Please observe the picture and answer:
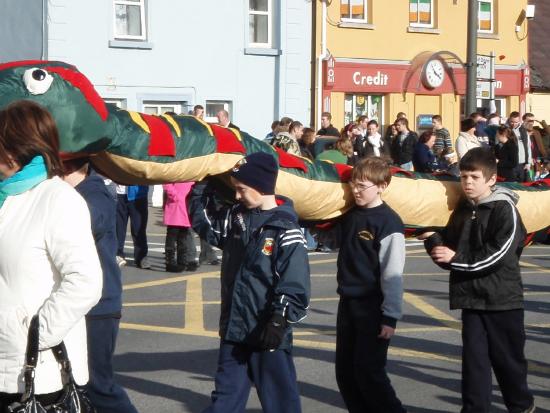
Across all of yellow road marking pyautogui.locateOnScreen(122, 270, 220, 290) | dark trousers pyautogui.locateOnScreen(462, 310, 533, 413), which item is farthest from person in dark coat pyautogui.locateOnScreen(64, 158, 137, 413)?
yellow road marking pyautogui.locateOnScreen(122, 270, 220, 290)

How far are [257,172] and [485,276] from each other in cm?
161

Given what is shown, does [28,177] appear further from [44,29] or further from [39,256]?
[44,29]

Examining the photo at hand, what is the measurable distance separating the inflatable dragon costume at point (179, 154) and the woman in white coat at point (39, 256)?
0.73 metres

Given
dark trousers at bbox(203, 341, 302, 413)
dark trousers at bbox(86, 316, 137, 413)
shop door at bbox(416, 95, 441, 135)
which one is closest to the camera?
dark trousers at bbox(86, 316, 137, 413)

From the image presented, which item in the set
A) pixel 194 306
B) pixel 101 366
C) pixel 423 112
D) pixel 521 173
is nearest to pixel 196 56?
pixel 423 112

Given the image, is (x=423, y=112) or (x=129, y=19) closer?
(x=129, y=19)

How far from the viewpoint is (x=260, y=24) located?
27.2m

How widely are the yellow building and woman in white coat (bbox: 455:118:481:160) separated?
12.2 m

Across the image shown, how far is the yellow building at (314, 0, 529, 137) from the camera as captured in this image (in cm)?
2897

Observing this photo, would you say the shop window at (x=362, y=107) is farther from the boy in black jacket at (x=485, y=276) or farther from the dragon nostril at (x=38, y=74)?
the dragon nostril at (x=38, y=74)

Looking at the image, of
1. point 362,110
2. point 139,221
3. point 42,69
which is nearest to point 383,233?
point 42,69

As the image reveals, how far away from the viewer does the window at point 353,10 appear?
29.3 metres

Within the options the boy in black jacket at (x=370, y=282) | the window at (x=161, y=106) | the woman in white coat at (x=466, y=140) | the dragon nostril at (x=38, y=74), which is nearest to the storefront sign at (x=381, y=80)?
the window at (x=161, y=106)

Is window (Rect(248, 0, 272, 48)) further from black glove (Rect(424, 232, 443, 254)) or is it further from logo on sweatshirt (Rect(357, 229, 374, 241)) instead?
logo on sweatshirt (Rect(357, 229, 374, 241))
